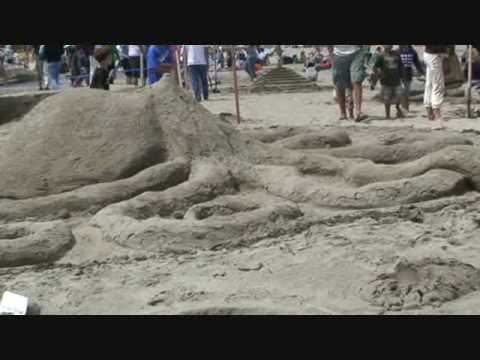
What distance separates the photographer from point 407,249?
13.9ft

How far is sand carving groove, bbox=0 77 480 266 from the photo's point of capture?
4730 millimetres

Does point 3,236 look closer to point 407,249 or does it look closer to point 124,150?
point 124,150

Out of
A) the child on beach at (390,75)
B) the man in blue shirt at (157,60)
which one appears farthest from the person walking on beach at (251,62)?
the man in blue shirt at (157,60)

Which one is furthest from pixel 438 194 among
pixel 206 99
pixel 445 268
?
pixel 206 99

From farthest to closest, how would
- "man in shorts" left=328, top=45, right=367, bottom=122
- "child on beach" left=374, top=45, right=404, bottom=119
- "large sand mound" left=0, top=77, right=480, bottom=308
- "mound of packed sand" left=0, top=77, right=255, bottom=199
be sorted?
"child on beach" left=374, top=45, right=404, bottom=119
"man in shorts" left=328, top=45, right=367, bottom=122
"mound of packed sand" left=0, top=77, right=255, bottom=199
"large sand mound" left=0, top=77, right=480, bottom=308

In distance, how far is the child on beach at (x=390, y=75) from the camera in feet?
32.6

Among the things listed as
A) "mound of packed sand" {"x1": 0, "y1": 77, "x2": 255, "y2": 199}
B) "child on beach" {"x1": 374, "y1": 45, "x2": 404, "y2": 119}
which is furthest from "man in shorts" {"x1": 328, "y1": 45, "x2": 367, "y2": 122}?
"mound of packed sand" {"x1": 0, "y1": 77, "x2": 255, "y2": 199}

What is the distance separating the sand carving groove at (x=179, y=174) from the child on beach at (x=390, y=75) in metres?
3.43

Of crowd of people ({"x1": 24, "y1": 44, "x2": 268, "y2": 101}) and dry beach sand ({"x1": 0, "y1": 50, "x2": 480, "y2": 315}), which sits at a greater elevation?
crowd of people ({"x1": 24, "y1": 44, "x2": 268, "y2": 101})

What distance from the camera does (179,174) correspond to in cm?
582

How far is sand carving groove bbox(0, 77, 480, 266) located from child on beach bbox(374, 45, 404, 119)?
3430 millimetres

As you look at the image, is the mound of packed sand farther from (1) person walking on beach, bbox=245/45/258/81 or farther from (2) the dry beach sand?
(1) person walking on beach, bbox=245/45/258/81

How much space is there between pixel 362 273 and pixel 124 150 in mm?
2788

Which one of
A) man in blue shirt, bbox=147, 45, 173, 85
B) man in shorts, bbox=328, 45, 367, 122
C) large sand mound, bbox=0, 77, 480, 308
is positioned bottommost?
large sand mound, bbox=0, 77, 480, 308
